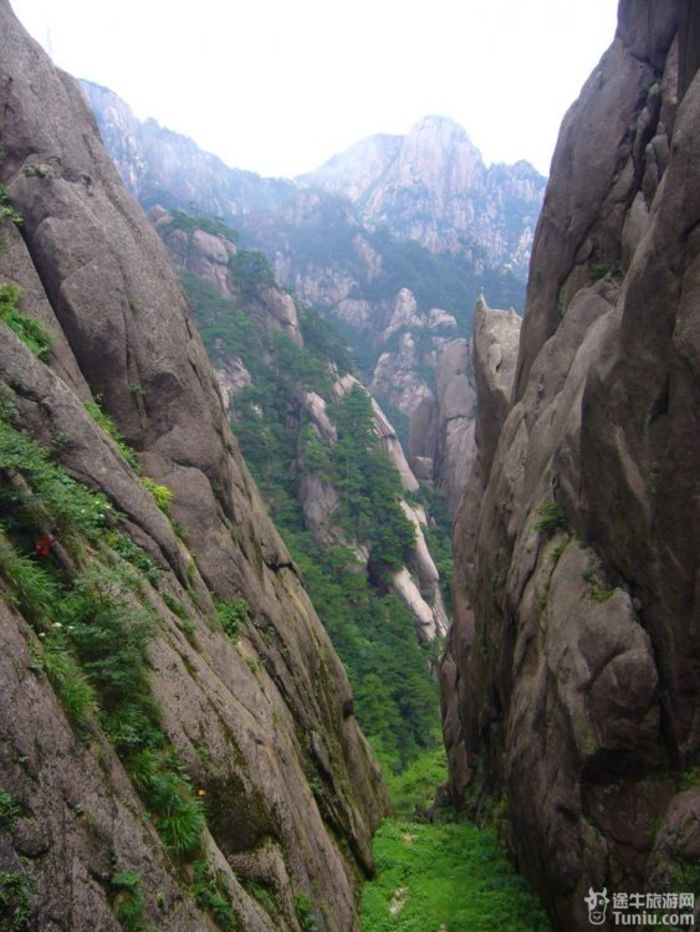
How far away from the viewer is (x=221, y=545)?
14477 mm

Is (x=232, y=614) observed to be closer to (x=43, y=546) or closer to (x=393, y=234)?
(x=43, y=546)

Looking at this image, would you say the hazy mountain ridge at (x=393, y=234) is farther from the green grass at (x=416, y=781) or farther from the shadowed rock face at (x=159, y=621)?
the shadowed rock face at (x=159, y=621)

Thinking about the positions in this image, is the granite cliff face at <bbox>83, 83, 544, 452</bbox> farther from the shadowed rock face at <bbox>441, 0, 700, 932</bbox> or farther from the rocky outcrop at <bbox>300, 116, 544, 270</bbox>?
the shadowed rock face at <bbox>441, 0, 700, 932</bbox>

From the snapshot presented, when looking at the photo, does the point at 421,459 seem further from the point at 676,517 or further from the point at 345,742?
the point at 676,517

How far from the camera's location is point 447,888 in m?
15.5

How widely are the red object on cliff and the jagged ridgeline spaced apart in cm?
3169

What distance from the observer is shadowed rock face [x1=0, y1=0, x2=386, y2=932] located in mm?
5918

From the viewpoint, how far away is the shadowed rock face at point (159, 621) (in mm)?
5918

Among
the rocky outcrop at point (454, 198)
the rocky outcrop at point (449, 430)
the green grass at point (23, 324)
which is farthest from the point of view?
the rocky outcrop at point (454, 198)

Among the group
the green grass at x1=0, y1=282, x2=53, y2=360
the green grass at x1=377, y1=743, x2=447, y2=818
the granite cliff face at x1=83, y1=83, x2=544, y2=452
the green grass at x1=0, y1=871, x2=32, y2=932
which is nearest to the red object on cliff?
the green grass at x1=0, y1=871, x2=32, y2=932

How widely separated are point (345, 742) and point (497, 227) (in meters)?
185

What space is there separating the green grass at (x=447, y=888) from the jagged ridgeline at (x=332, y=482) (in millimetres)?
18594

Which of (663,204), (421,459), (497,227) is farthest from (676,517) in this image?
(497,227)

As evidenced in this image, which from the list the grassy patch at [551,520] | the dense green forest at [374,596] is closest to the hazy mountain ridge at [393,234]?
the dense green forest at [374,596]
